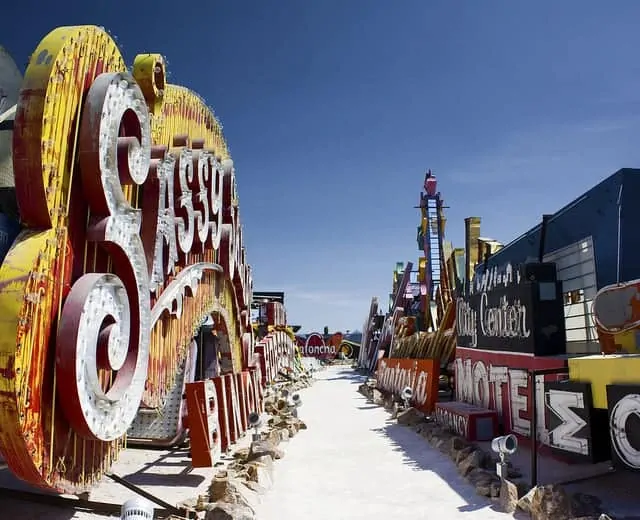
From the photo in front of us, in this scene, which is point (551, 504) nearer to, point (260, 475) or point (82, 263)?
point (260, 475)

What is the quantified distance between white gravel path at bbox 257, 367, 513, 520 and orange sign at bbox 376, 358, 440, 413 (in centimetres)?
140

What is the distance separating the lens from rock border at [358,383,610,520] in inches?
208

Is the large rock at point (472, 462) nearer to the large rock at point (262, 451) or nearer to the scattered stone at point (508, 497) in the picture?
the scattered stone at point (508, 497)

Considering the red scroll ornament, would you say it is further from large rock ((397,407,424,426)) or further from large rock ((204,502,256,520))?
large rock ((397,407,424,426))

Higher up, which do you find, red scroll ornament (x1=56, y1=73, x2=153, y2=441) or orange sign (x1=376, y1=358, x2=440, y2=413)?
red scroll ornament (x1=56, y1=73, x2=153, y2=441)

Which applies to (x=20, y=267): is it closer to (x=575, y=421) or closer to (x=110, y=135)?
(x=110, y=135)

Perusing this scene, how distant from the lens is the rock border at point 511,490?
528cm

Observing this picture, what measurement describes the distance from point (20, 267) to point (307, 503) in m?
4.28

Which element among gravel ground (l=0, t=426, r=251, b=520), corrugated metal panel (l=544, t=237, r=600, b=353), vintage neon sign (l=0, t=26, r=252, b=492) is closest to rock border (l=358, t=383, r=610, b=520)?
corrugated metal panel (l=544, t=237, r=600, b=353)

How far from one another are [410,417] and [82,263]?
928 centimetres

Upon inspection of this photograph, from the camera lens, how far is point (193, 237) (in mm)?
8219

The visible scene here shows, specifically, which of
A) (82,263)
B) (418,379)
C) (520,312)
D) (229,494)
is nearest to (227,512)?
(229,494)

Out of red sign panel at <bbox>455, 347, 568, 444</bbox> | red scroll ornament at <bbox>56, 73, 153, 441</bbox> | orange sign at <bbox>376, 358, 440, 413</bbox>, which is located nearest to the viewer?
red scroll ornament at <bbox>56, 73, 153, 441</bbox>

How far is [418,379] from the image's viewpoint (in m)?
14.4
